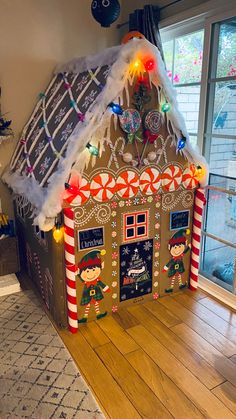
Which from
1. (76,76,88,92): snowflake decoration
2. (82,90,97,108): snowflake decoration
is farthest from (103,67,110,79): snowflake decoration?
(76,76,88,92): snowflake decoration

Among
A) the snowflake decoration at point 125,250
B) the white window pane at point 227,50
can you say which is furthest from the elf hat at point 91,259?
the white window pane at point 227,50

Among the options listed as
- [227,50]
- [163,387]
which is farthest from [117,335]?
[227,50]

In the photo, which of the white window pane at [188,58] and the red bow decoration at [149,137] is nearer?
the red bow decoration at [149,137]

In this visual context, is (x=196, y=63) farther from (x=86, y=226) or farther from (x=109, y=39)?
(x=86, y=226)

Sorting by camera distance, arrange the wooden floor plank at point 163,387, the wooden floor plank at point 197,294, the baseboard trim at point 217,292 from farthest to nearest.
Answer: the wooden floor plank at point 197,294
the baseboard trim at point 217,292
the wooden floor plank at point 163,387

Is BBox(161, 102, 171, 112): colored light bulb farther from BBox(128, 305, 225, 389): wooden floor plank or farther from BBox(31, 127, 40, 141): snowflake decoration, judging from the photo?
BBox(128, 305, 225, 389): wooden floor plank

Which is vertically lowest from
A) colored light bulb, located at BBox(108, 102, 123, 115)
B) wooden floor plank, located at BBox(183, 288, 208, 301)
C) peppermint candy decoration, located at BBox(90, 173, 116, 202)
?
wooden floor plank, located at BBox(183, 288, 208, 301)

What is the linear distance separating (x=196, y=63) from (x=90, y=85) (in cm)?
101

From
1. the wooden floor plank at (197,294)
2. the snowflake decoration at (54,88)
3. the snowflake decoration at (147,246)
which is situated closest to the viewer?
the snowflake decoration at (147,246)

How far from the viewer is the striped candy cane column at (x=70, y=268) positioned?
2104mm

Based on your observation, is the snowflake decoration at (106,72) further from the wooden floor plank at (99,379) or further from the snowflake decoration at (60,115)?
the wooden floor plank at (99,379)

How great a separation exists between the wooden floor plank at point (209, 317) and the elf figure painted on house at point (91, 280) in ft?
2.24

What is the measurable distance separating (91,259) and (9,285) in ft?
3.13

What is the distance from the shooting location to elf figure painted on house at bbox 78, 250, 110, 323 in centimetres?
224
